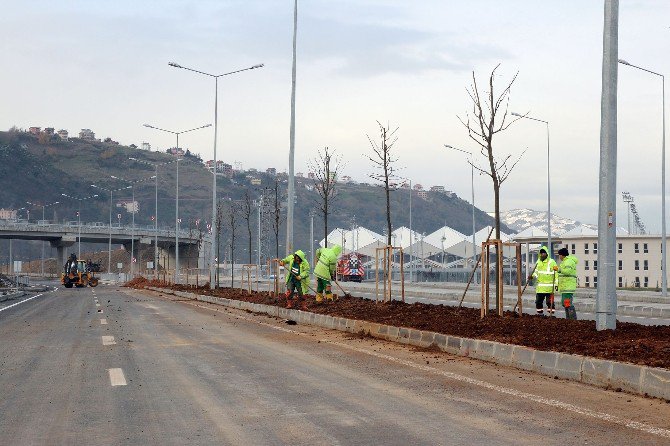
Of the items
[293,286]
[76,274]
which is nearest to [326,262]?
[293,286]

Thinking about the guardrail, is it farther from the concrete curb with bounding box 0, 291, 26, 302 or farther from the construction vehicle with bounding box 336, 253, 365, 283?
the concrete curb with bounding box 0, 291, 26, 302

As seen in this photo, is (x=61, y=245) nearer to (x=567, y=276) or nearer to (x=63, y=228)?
(x=63, y=228)

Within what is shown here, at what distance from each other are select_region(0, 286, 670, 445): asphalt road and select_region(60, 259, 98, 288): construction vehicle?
62.4 metres

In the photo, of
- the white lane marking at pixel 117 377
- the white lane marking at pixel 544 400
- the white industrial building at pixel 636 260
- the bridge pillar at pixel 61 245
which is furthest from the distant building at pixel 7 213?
the white lane marking at pixel 117 377

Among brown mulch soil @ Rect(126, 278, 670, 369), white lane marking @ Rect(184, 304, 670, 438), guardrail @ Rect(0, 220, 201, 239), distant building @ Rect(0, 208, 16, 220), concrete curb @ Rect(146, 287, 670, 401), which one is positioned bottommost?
white lane marking @ Rect(184, 304, 670, 438)

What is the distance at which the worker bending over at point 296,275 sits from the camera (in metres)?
26.7

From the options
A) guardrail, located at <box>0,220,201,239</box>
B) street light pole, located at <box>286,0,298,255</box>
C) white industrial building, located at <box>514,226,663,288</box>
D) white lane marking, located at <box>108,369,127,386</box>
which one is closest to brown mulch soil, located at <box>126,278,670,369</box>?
white lane marking, located at <box>108,369,127,386</box>

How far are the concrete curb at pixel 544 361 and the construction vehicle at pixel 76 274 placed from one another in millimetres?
60022

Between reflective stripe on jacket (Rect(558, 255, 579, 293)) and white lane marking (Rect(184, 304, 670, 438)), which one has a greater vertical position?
reflective stripe on jacket (Rect(558, 255, 579, 293))

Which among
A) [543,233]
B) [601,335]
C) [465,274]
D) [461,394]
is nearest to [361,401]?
[461,394]

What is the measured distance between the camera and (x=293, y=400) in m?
9.46

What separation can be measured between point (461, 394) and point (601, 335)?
14.0ft

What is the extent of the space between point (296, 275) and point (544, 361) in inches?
599

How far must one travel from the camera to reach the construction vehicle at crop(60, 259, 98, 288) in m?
76.4
